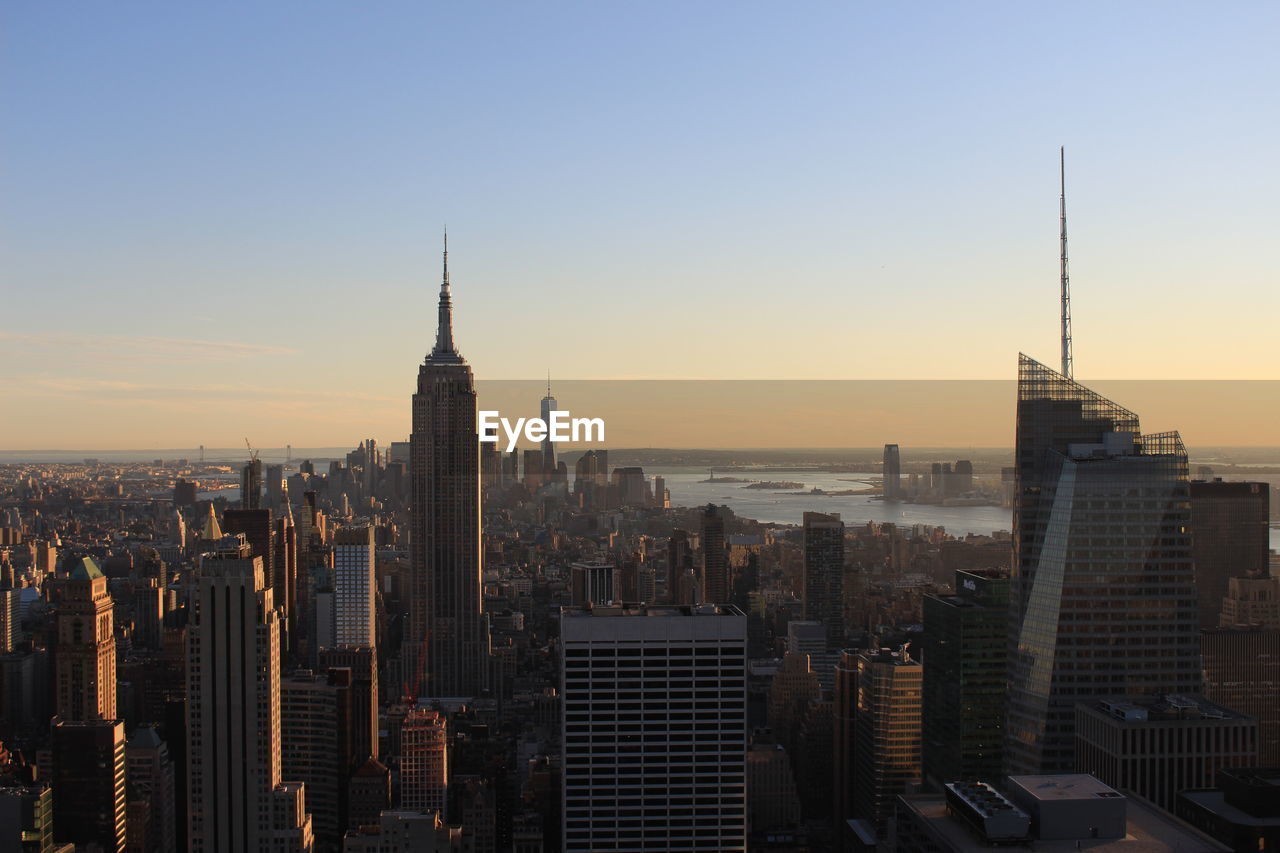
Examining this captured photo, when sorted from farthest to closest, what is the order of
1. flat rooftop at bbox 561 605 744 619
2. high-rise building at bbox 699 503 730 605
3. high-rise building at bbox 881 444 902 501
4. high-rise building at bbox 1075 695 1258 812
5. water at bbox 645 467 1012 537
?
1. high-rise building at bbox 699 503 730 605
2. water at bbox 645 467 1012 537
3. high-rise building at bbox 881 444 902 501
4. flat rooftop at bbox 561 605 744 619
5. high-rise building at bbox 1075 695 1258 812

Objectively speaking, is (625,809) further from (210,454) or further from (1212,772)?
(210,454)

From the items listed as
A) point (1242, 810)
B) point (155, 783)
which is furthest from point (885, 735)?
point (155, 783)

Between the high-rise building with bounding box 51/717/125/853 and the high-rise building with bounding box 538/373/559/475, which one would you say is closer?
the high-rise building with bounding box 51/717/125/853

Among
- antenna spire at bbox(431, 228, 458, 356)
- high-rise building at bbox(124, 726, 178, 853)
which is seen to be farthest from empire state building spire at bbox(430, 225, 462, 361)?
high-rise building at bbox(124, 726, 178, 853)

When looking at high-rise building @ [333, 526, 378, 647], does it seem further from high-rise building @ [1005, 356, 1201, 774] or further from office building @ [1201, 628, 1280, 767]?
office building @ [1201, 628, 1280, 767]

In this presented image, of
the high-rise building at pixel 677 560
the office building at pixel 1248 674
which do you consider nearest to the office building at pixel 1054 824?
the office building at pixel 1248 674

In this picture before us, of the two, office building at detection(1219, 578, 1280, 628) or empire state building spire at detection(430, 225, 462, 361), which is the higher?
empire state building spire at detection(430, 225, 462, 361)

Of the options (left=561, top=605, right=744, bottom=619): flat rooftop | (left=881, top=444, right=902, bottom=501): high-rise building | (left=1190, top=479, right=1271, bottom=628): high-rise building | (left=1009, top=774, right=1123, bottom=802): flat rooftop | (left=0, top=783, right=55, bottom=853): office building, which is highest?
(left=881, top=444, right=902, bottom=501): high-rise building

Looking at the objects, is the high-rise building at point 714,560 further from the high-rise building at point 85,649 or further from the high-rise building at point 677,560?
the high-rise building at point 85,649
